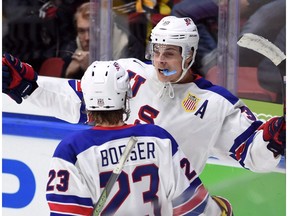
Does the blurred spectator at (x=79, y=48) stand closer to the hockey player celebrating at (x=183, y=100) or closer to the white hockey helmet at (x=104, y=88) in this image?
the hockey player celebrating at (x=183, y=100)

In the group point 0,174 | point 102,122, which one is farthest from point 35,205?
point 102,122

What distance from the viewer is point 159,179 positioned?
3.06m

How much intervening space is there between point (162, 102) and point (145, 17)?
0.86 metres

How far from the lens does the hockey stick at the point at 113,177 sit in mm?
2992

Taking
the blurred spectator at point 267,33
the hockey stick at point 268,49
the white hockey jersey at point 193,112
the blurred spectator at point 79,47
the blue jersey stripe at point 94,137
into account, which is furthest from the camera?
the blurred spectator at point 79,47

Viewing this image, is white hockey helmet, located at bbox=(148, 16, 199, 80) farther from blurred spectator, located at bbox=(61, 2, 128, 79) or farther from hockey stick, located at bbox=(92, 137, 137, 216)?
blurred spectator, located at bbox=(61, 2, 128, 79)

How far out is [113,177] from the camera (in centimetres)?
299

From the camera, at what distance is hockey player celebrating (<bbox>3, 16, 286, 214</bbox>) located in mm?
3471

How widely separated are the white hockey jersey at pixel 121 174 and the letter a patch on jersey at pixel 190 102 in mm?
454

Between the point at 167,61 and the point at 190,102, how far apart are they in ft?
0.61

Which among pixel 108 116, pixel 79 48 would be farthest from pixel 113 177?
pixel 79 48

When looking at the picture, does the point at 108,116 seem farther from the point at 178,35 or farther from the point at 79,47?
the point at 79,47

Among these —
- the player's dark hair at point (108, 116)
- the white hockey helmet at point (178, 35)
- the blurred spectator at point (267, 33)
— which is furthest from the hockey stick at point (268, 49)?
the player's dark hair at point (108, 116)

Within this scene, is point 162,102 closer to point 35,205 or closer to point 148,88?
point 148,88
